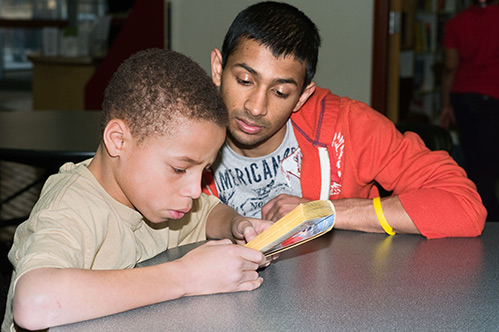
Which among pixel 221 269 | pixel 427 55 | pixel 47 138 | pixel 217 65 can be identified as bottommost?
pixel 427 55

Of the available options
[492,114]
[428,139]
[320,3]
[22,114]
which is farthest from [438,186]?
[492,114]

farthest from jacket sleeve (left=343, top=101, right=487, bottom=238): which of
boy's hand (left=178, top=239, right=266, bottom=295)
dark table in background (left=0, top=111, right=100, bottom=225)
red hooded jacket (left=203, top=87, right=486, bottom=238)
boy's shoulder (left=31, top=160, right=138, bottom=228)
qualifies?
dark table in background (left=0, top=111, right=100, bottom=225)

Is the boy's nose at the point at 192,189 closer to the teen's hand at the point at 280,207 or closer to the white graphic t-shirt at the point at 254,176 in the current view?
the teen's hand at the point at 280,207

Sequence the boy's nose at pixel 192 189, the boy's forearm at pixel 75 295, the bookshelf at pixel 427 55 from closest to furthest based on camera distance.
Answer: the boy's forearm at pixel 75 295
the boy's nose at pixel 192 189
the bookshelf at pixel 427 55

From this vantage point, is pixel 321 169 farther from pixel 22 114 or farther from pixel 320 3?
pixel 320 3

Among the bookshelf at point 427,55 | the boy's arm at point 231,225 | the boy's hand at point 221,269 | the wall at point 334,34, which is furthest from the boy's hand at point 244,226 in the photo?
the bookshelf at point 427,55

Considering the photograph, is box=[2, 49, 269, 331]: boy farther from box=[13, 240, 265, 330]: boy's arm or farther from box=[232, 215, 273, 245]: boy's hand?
box=[232, 215, 273, 245]: boy's hand

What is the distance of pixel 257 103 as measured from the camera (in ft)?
4.60

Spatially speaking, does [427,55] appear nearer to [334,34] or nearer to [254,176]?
[334,34]

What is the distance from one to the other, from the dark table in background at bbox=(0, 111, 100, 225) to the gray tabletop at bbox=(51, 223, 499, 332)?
2.73 feet

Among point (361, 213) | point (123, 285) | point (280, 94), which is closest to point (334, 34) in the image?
point (280, 94)

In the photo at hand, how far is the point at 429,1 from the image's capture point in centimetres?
678

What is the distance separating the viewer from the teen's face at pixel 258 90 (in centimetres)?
142

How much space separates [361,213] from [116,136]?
61 centimetres
